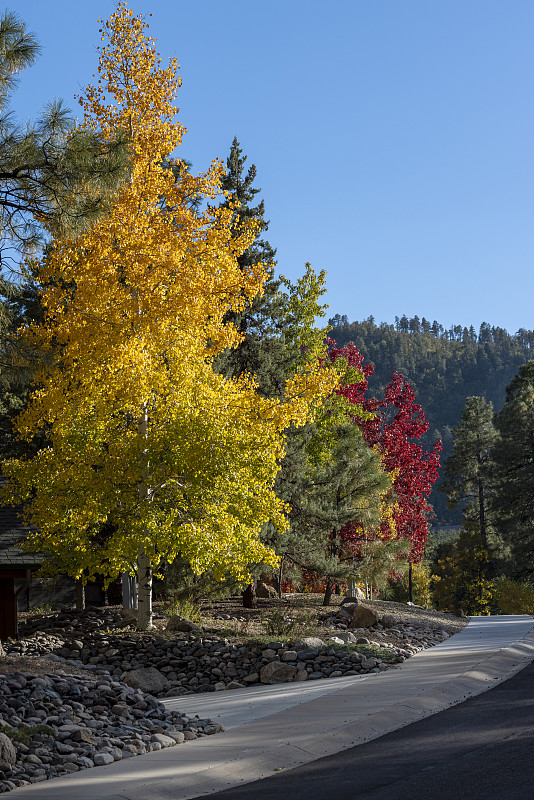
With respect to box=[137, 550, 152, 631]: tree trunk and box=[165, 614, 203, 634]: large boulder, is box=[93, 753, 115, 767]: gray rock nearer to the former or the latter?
box=[165, 614, 203, 634]: large boulder

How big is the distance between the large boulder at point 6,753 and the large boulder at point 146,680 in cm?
502

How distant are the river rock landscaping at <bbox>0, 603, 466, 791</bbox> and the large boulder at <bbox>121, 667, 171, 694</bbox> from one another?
0.05 feet

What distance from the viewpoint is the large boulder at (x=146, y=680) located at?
453 inches

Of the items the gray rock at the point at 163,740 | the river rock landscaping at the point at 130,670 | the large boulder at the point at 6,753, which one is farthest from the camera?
the gray rock at the point at 163,740

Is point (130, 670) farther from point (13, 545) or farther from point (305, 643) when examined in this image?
point (13, 545)

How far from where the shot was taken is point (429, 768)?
19.4 feet

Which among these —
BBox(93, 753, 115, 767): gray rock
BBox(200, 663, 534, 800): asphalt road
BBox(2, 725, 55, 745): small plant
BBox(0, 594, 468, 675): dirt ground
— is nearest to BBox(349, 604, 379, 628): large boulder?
BBox(0, 594, 468, 675): dirt ground

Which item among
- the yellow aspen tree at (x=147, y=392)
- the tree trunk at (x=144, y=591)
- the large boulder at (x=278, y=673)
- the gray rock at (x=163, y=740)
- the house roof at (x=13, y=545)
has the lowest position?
the large boulder at (x=278, y=673)

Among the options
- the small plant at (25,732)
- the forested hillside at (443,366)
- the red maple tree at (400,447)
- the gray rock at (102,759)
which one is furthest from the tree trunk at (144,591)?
the forested hillside at (443,366)

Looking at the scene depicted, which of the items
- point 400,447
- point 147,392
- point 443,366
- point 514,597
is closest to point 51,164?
point 147,392

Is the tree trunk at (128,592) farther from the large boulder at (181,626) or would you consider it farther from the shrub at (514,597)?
the shrub at (514,597)

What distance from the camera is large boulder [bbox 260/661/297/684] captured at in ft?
38.7

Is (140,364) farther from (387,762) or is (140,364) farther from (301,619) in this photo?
(387,762)

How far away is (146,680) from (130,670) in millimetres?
1135
